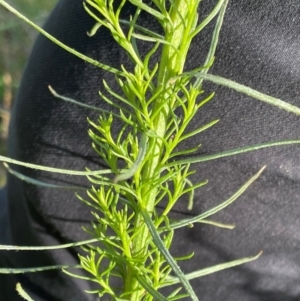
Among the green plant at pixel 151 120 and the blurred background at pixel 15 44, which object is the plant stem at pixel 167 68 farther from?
the blurred background at pixel 15 44

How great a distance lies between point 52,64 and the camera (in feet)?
2.16

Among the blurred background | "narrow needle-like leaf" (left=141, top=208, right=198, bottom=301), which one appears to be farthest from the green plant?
the blurred background

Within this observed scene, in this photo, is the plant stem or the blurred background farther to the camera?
the blurred background

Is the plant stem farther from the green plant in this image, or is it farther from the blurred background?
the blurred background

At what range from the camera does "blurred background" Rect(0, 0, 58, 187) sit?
4.70ft

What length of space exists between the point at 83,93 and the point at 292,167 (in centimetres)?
30

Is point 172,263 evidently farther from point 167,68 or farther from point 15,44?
point 15,44

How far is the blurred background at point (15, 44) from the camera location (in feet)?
4.70

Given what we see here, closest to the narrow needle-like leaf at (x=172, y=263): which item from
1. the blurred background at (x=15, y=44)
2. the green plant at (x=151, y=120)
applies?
the green plant at (x=151, y=120)

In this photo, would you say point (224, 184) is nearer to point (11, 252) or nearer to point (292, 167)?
point (292, 167)

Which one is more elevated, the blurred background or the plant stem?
the blurred background

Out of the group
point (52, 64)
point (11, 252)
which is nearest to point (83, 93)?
point (52, 64)

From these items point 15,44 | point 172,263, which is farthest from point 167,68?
point 15,44

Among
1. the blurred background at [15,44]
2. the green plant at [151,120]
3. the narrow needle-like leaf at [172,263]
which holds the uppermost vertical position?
the blurred background at [15,44]
